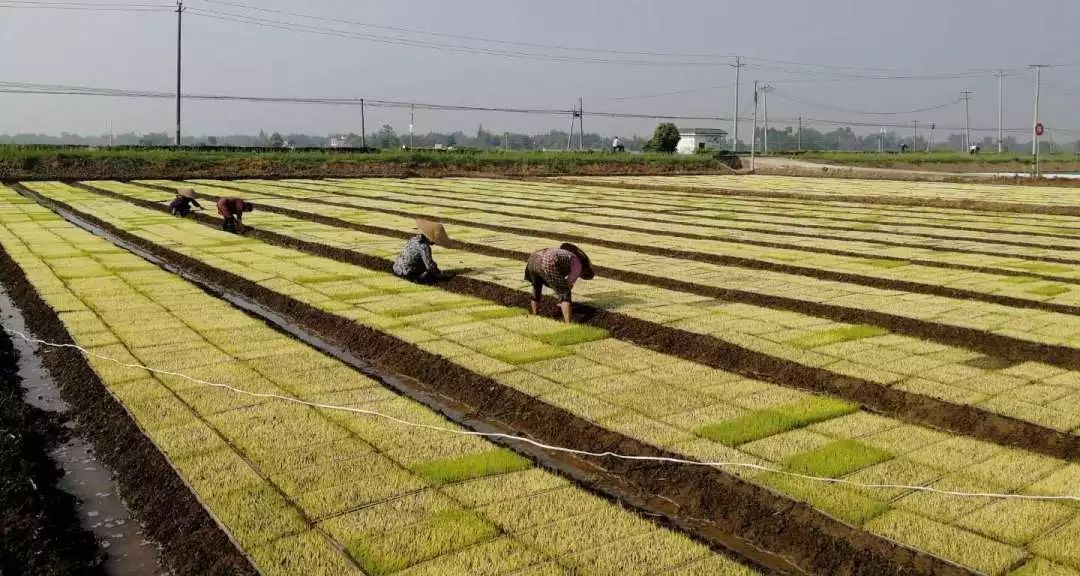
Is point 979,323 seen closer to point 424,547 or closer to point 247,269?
point 424,547

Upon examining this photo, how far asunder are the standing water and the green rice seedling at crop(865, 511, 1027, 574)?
4815 millimetres

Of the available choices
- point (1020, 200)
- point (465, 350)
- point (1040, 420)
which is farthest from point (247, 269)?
point (1020, 200)

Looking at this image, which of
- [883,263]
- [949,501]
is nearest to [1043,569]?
[949,501]

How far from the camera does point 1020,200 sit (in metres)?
34.8

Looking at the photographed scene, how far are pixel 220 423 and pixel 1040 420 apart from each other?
756 cm

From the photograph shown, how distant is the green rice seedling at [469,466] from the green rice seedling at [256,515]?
1.13 metres

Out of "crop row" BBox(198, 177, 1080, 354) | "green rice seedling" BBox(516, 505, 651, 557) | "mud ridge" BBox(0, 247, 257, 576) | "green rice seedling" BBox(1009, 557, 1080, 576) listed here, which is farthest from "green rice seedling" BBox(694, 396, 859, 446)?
"crop row" BBox(198, 177, 1080, 354)

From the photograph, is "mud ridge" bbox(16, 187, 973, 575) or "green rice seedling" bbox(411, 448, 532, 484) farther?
"green rice seedling" bbox(411, 448, 532, 484)

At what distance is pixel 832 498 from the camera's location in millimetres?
6625

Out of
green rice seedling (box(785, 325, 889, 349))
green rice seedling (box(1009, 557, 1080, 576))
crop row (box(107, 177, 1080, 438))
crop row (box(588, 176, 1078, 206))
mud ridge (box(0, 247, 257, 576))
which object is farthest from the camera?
crop row (box(588, 176, 1078, 206))

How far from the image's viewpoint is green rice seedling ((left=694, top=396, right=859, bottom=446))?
7.99 metres

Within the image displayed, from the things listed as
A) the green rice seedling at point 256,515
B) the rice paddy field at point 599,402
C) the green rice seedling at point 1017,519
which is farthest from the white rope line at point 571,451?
the green rice seedling at point 256,515

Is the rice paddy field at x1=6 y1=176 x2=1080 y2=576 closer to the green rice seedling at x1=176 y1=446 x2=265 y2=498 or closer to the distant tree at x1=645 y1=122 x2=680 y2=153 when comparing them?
the green rice seedling at x1=176 y1=446 x2=265 y2=498

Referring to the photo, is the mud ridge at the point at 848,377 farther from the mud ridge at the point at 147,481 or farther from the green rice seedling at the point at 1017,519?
the mud ridge at the point at 147,481
